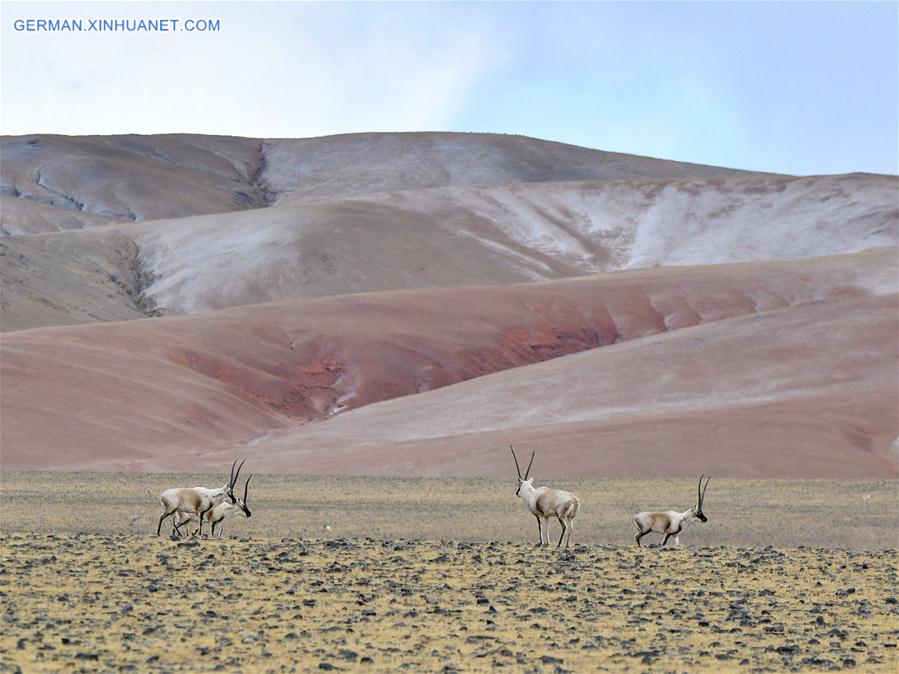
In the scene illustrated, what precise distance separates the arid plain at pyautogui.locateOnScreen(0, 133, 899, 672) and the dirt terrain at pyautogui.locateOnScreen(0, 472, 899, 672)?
0.23 ft

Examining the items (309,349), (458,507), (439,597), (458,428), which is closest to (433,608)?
(439,597)

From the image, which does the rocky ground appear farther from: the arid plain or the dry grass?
the dry grass

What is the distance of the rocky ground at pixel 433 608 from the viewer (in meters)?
10.7

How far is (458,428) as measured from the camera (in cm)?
4481

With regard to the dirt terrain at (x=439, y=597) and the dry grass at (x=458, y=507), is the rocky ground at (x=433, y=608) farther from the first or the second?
the dry grass at (x=458, y=507)

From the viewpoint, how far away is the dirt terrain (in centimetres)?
1083

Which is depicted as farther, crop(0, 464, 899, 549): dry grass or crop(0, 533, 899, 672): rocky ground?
crop(0, 464, 899, 549): dry grass

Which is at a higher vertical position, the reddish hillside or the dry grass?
the reddish hillside

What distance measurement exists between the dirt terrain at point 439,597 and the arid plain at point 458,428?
7cm

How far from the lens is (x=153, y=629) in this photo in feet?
38.0

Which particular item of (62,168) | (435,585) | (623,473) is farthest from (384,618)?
(62,168)

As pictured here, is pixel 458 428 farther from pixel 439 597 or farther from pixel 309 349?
pixel 439 597

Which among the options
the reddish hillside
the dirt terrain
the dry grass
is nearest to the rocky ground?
the dirt terrain

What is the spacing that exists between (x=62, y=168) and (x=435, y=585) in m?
153
